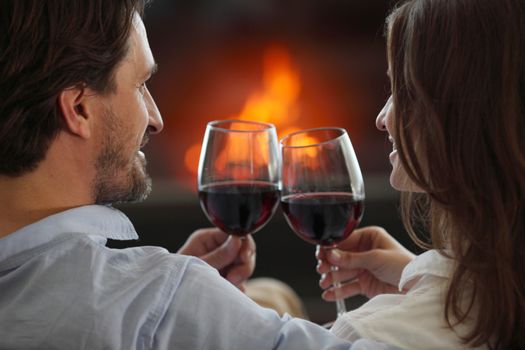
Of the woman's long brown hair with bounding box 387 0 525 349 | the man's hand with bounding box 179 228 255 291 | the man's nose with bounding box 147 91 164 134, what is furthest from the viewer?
the man's hand with bounding box 179 228 255 291

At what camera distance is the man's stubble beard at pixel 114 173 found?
1.11m

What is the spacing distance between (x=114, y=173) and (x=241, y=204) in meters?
0.20

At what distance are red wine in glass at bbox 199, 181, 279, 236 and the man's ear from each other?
23 centimetres

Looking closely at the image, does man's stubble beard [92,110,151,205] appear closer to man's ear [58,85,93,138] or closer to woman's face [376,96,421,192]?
man's ear [58,85,93,138]

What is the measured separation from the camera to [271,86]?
9.02 ft

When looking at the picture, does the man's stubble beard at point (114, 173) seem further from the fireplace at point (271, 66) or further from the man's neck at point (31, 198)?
the fireplace at point (271, 66)

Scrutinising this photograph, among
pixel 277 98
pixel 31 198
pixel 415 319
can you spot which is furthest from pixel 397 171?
pixel 277 98

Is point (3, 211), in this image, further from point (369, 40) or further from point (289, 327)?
point (369, 40)

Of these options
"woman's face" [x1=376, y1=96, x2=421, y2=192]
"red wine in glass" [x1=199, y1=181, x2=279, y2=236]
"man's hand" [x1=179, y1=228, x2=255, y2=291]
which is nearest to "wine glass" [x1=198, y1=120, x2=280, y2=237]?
"red wine in glass" [x1=199, y1=181, x2=279, y2=236]

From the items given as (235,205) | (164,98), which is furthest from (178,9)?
(235,205)

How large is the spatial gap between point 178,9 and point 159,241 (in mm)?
823

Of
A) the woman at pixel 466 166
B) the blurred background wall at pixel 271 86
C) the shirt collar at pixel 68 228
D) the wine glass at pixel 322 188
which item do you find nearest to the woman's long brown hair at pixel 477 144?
the woman at pixel 466 166

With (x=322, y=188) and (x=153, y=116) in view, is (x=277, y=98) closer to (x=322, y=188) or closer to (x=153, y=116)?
(x=153, y=116)

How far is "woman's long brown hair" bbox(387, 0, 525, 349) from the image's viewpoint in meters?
0.89
